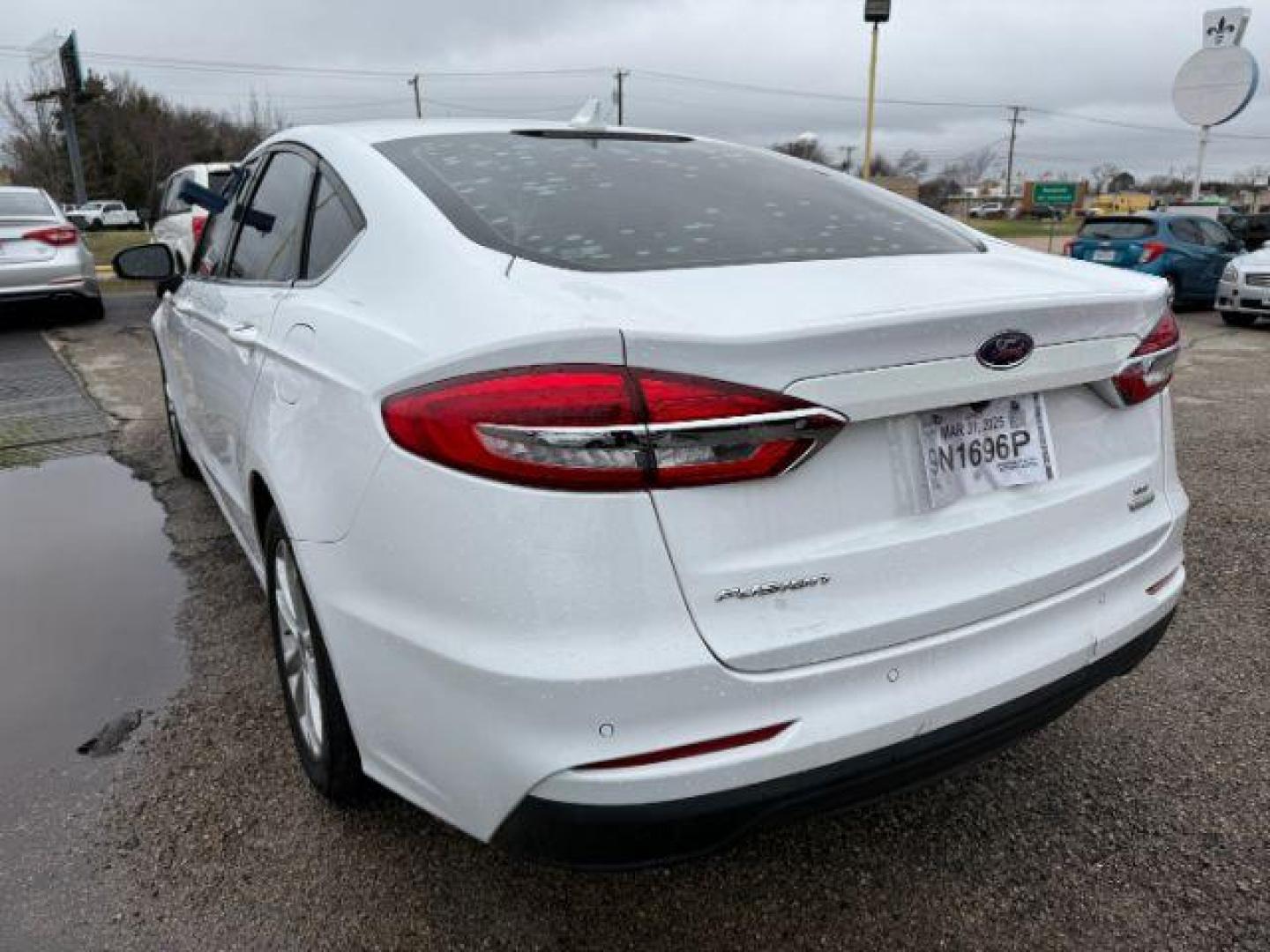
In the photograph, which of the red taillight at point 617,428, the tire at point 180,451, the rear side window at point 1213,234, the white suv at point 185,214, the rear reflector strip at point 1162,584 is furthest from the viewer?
the rear side window at point 1213,234

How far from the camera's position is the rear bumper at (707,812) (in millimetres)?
1517

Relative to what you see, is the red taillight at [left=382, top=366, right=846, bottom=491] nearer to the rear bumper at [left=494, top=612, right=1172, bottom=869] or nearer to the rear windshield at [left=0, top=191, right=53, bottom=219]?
the rear bumper at [left=494, top=612, right=1172, bottom=869]

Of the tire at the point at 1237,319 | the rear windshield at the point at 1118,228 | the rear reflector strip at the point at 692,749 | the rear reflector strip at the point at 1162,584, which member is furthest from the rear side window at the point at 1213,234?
the rear reflector strip at the point at 692,749

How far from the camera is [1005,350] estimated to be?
5.57 feet

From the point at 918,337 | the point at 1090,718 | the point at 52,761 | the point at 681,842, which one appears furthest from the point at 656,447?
the point at 52,761

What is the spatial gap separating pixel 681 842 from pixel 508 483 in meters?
0.64

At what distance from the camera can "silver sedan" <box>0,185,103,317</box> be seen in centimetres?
967

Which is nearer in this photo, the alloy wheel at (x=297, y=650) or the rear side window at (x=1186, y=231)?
the alloy wheel at (x=297, y=650)

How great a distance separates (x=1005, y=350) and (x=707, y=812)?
0.94m

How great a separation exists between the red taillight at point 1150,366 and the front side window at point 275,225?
1.96 meters

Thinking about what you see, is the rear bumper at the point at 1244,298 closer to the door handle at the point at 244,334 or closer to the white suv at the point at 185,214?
the white suv at the point at 185,214

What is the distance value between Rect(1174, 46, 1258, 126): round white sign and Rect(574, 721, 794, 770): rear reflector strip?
22.7 meters

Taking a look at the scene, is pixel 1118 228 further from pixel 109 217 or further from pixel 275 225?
pixel 109 217

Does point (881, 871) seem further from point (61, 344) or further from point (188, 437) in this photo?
point (61, 344)
